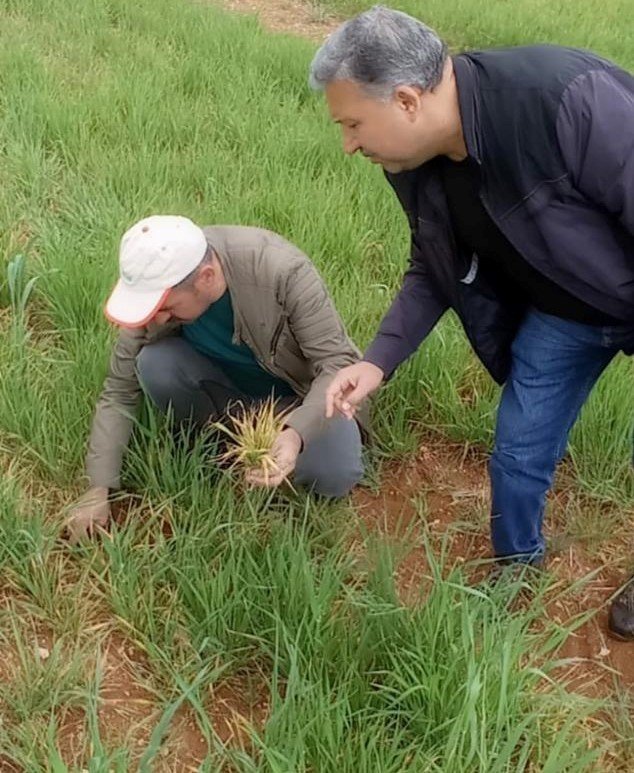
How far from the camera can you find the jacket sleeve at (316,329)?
216 cm

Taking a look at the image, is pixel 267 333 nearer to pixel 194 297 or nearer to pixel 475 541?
pixel 194 297

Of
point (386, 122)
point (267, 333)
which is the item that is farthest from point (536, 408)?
point (386, 122)

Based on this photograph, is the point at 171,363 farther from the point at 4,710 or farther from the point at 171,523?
the point at 4,710

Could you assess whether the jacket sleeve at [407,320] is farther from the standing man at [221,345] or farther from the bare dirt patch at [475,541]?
the bare dirt patch at [475,541]

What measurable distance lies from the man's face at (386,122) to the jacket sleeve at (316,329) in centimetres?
50

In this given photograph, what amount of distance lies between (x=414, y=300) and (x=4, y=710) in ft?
3.75

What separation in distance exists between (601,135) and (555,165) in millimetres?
92

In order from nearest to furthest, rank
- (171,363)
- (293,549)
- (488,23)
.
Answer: (293,549) → (171,363) → (488,23)

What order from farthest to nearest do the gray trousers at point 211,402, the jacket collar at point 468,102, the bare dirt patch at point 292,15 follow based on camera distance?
the bare dirt patch at point 292,15 < the gray trousers at point 211,402 < the jacket collar at point 468,102

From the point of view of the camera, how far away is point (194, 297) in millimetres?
2061

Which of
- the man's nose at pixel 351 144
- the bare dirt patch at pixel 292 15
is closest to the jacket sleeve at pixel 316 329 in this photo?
the man's nose at pixel 351 144

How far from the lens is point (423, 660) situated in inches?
69.7

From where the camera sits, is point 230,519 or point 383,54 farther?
point 230,519

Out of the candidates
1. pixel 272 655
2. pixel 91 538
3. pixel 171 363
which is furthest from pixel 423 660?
pixel 171 363
